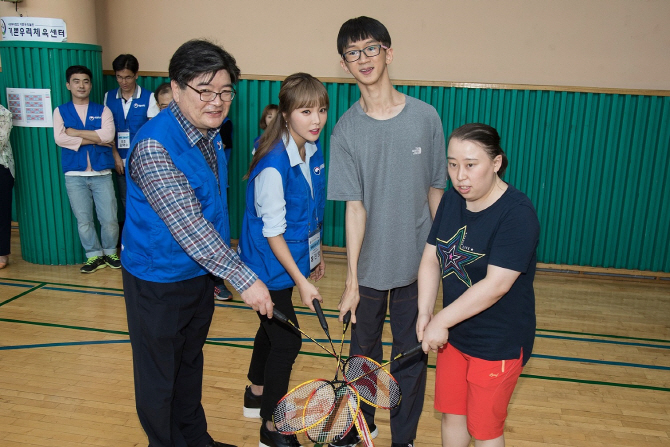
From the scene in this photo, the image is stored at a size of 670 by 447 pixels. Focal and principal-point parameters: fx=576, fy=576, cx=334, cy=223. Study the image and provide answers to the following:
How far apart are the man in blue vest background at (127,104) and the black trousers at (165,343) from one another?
4139mm

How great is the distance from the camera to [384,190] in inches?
114

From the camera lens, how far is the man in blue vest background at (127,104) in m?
6.35

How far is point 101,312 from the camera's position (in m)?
5.04

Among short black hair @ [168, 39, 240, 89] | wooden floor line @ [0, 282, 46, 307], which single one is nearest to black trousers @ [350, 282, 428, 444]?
short black hair @ [168, 39, 240, 89]

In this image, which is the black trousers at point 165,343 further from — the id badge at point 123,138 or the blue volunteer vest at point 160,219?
the id badge at point 123,138

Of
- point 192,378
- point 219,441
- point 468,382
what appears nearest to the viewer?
point 468,382

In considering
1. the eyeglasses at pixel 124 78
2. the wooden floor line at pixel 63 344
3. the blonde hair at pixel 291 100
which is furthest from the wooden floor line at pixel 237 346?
the eyeglasses at pixel 124 78

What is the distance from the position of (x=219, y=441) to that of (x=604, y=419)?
238 centimetres

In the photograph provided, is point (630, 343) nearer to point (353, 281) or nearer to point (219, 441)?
point (353, 281)

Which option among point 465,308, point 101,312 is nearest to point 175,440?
point 465,308

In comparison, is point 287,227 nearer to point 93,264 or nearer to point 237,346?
point 237,346

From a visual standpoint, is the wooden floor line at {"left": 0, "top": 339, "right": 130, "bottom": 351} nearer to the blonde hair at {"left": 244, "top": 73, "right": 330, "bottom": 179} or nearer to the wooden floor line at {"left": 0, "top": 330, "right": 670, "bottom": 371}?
the wooden floor line at {"left": 0, "top": 330, "right": 670, "bottom": 371}

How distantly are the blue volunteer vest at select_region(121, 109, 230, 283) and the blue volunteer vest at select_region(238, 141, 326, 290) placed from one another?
391 mm

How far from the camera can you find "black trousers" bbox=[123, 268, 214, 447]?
253cm
